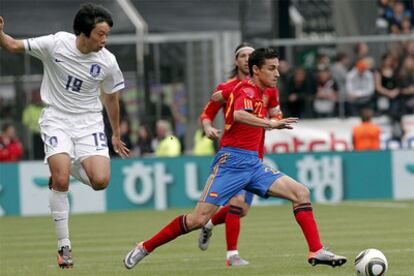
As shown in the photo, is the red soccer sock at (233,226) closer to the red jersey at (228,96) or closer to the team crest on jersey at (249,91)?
the red jersey at (228,96)

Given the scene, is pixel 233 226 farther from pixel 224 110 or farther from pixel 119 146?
pixel 119 146

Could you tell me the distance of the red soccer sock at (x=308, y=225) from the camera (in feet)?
36.7

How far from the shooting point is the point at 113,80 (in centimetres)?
1226

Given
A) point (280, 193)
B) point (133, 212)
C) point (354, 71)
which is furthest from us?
point (354, 71)

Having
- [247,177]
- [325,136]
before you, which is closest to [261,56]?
[247,177]

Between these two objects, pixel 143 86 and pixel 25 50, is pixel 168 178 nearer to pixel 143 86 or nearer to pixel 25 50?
pixel 143 86

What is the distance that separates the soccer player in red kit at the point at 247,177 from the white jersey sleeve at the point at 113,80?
3.96ft

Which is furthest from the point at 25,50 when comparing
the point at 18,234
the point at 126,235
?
the point at 18,234

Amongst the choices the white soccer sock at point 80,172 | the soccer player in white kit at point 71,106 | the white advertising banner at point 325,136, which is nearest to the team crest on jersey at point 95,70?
the soccer player in white kit at point 71,106

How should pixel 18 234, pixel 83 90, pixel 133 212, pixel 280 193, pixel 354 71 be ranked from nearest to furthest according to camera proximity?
pixel 280 193
pixel 83 90
pixel 18 234
pixel 133 212
pixel 354 71

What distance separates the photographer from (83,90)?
12.2m

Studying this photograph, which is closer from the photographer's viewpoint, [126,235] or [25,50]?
[25,50]

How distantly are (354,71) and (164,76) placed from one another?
162 inches

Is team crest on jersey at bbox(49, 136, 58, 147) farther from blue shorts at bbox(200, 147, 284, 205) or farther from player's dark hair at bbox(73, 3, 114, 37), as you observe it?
blue shorts at bbox(200, 147, 284, 205)
